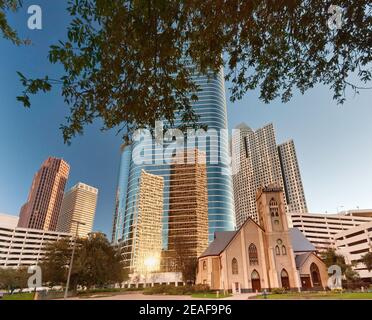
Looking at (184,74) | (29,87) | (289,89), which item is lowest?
(29,87)

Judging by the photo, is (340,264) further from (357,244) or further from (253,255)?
(357,244)

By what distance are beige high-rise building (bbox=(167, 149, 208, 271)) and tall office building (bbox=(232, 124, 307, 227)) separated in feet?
43.8

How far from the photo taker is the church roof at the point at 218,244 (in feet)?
100

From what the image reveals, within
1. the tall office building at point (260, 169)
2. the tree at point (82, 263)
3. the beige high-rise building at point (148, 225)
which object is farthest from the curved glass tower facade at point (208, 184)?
the tree at point (82, 263)

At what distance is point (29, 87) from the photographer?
190 centimetres

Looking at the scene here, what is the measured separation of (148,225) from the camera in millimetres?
69250

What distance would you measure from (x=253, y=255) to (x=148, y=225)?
4676 cm

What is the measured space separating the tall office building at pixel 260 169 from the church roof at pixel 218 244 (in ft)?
115

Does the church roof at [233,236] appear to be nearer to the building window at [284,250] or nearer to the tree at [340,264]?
the tree at [340,264]

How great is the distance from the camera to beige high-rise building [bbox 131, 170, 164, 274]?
6462 cm

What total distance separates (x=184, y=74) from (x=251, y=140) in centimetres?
8607

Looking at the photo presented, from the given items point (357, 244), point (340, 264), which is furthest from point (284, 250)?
point (357, 244)
